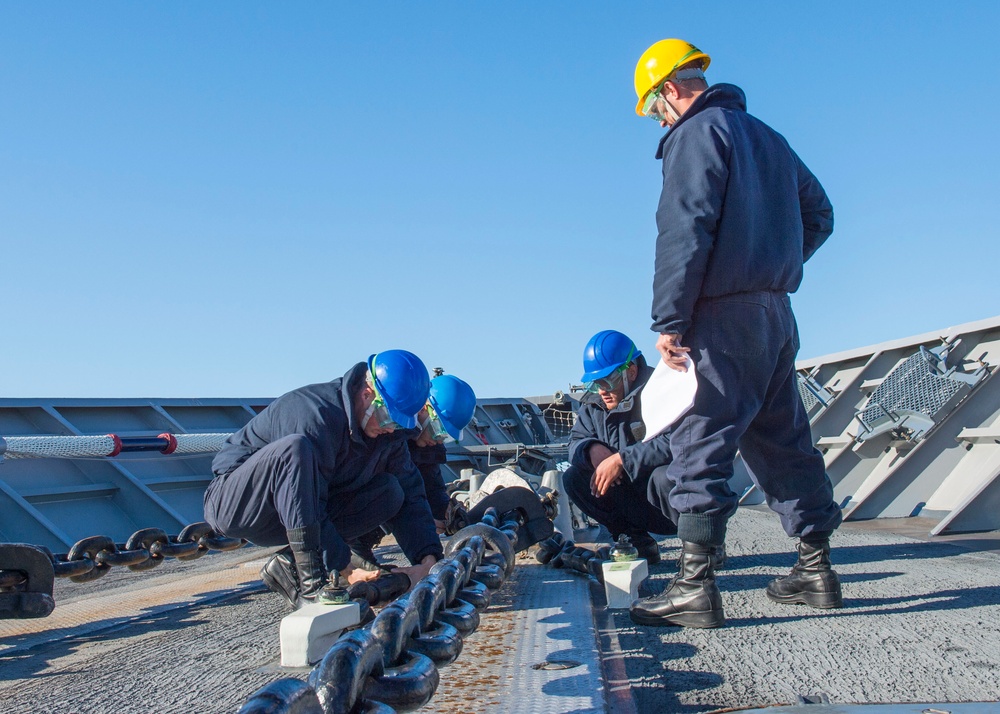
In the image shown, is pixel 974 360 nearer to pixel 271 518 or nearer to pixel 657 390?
pixel 657 390

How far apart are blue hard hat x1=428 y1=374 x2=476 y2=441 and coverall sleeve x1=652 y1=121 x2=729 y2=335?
8.88ft

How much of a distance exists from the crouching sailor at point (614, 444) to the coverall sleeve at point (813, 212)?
3.94 ft

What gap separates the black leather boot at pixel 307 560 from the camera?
2568 millimetres

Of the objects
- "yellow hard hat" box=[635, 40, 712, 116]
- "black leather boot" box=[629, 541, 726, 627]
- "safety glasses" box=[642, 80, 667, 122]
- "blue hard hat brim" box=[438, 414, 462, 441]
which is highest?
"yellow hard hat" box=[635, 40, 712, 116]

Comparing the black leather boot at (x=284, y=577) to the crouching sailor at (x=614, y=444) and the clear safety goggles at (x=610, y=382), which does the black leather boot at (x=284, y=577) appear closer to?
the crouching sailor at (x=614, y=444)

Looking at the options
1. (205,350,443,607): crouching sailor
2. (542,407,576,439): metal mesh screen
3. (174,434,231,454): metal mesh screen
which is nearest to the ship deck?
(205,350,443,607): crouching sailor

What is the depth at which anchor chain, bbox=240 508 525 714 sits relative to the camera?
2.89ft

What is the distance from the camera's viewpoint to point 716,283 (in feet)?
7.09

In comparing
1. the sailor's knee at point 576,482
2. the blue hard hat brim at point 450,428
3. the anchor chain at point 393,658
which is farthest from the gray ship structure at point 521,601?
the blue hard hat brim at point 450,428

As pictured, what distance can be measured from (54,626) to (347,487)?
1072 mm

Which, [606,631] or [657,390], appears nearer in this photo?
[606,631]

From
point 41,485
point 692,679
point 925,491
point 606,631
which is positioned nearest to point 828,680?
point 692,679

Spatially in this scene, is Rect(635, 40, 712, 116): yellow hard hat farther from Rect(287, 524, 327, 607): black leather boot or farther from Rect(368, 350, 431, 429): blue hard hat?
Rect(287, 524, 327, 607): black leather boot

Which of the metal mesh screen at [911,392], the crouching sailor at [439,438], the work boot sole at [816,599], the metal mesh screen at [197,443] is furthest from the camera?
the metal mesh screen at [197,443]
